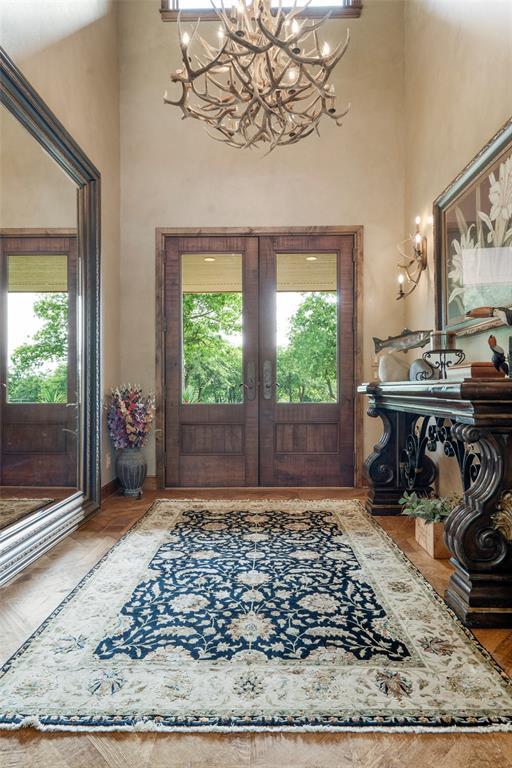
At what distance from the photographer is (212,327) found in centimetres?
474

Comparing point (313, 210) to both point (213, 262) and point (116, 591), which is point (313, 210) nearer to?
point (213, 262)

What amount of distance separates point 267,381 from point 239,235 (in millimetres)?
1430

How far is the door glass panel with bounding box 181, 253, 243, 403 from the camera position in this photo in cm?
474

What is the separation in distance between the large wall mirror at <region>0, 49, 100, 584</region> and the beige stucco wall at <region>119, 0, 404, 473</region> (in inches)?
33.8

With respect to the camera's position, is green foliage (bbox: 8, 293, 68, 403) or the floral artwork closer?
green foliage (bbox: 8, 293, 68, 403)

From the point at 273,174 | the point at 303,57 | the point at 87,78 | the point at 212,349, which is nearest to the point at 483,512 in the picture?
the point at 303,57

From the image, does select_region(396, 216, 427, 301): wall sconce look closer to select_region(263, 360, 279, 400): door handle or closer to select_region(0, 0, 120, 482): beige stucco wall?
select_region(263, 360, 279, 400): door handle

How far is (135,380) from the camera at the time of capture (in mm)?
4715

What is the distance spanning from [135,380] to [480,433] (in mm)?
3428

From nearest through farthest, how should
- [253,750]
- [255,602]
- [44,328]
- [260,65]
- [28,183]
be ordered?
[253,750], [255,602], [260,65], [28,183], [44,328]

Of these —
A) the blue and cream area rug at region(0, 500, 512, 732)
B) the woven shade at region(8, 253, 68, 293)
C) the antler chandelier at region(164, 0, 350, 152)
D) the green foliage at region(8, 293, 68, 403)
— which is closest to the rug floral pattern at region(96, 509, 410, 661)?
the blue and cream area rug at region(0, 500, 512, 732)

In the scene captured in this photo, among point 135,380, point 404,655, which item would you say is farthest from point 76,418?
point 404,655

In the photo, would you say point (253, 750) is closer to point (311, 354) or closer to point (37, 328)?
point (37, 328)

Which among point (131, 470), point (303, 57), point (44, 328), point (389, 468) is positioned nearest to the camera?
point (303, 57)
